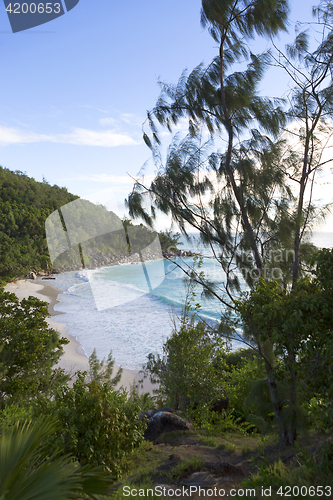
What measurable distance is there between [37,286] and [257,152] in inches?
1126

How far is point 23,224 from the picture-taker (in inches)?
1777

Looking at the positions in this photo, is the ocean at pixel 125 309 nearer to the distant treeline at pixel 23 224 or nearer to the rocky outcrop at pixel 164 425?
the rocky outcrop at pixel 164 425

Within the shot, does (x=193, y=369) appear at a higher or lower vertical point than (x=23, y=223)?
lower

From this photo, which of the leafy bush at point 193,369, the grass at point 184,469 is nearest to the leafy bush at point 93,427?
the grass at point 184,469

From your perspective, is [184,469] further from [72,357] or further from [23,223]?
[23,223]

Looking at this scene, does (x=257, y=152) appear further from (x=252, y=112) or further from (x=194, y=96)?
(x=194, y=96)

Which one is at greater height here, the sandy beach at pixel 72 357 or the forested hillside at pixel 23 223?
the forested hillside at pixel 23 223

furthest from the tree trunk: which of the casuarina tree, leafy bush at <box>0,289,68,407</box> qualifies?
leafy bush at <box>0,289,68,407</box>

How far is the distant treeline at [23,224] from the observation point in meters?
35.1

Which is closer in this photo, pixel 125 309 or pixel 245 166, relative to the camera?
pixel 245 166

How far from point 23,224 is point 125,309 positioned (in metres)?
30.7

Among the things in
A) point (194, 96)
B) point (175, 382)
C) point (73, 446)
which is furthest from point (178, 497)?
point (194, 96)

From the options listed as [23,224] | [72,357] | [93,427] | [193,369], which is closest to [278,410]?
[193,369]

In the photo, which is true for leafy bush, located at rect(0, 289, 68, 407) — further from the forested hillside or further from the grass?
the forested hillside
